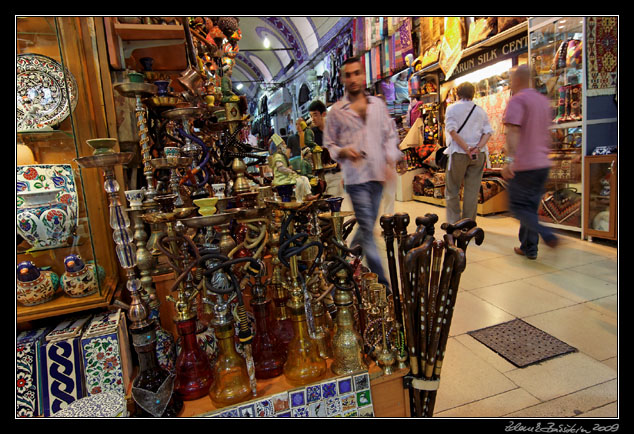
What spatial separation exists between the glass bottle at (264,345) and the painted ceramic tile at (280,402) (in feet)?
0.29

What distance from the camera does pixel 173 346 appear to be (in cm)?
125

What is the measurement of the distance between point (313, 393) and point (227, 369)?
25 centimetres

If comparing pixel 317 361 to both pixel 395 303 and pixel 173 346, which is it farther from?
pixel 173 346

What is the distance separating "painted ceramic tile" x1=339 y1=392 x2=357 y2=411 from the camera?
3.70 ft

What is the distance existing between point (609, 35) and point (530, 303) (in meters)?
2.89

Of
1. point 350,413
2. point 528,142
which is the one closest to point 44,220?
point 350,413

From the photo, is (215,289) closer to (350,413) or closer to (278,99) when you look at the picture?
(350,413)

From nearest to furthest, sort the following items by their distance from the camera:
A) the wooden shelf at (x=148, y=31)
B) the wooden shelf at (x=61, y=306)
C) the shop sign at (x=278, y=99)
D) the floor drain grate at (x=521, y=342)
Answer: the wooden shelf at (x=61, y=306) → the wooden shelf at (x=148, y=31) → the floor drain grate at (x=521, y=342) → the shop sign at (x=278, y=99)

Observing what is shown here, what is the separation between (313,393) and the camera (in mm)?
1104

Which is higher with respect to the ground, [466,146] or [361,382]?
[466,146]

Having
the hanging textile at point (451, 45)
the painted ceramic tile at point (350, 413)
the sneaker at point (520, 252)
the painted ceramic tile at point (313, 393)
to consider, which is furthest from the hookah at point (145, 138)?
the hanging textile at point (451, 45)

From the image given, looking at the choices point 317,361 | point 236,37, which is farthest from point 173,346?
point 236,37

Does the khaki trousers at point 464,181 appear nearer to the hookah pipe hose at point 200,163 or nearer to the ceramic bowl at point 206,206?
the hookah pipe hose at point 200,163

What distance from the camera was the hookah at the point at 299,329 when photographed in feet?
3.65
